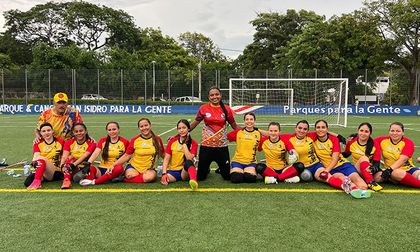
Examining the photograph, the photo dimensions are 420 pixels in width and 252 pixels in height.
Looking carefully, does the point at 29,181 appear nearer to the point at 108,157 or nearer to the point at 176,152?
the point at 108,157

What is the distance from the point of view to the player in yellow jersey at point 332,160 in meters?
5.05

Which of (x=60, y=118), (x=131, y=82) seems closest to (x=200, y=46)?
(x=131, y=82)

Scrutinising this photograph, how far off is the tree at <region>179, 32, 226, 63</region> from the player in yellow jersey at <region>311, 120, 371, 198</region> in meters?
53.0

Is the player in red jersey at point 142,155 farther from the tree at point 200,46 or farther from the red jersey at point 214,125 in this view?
the tree at point 200,46

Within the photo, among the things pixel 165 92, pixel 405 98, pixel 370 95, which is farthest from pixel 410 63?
pixel 165 92

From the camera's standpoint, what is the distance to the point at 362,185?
16.2ft

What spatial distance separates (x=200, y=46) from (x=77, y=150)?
5508cm

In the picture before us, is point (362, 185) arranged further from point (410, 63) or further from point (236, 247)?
point (410, 63)

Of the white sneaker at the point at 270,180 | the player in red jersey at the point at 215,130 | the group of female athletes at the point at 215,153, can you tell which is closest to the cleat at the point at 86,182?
the group of female athletes at the point at 215,153

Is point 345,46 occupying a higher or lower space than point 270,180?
higher

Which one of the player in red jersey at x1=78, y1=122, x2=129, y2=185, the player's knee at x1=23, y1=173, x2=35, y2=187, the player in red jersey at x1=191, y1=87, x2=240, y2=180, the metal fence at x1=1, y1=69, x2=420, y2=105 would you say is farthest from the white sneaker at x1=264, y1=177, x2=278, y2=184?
the metal fence at x1=1, y1=69, x2=420, y2=105

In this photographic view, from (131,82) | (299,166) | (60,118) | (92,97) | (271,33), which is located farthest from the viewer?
(271,33)

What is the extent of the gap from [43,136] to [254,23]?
38.2m

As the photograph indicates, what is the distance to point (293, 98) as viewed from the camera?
23609mm
